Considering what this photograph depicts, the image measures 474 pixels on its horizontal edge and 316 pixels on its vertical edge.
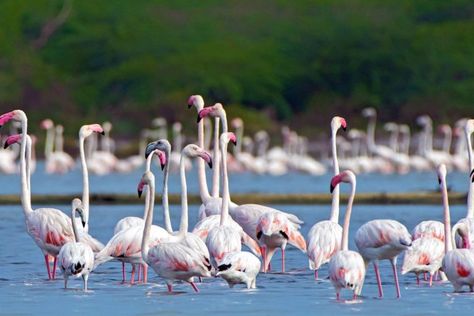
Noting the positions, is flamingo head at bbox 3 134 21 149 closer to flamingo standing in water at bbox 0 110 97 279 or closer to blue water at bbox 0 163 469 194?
flamingo standing in water at bbox 0 110 97 279

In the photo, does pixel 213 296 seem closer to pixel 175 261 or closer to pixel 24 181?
pixel 175 261

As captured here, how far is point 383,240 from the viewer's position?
36.2 feet

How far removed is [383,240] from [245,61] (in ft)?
145

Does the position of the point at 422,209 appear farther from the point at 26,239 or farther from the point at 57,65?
the point at 57,65

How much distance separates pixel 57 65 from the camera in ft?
183

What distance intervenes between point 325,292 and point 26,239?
5671 mm

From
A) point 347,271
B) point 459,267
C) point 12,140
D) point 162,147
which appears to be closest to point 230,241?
point 162,147

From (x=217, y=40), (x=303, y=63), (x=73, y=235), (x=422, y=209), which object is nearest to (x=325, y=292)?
(x=73, y=235)

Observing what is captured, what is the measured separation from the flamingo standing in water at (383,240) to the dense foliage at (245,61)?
3428cm

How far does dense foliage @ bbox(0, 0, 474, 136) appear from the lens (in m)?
50.0

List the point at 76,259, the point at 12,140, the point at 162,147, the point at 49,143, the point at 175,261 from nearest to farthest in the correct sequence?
the point at 175,261
the point at 76,259
the point at 162,147
the point at 12,140
the point at 49,143

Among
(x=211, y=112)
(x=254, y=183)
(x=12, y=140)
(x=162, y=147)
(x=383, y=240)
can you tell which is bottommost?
(x=383, y=240)

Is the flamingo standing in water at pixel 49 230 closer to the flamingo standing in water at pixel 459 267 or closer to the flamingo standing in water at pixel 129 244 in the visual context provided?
the flamingo standing in water at pixel 129 244

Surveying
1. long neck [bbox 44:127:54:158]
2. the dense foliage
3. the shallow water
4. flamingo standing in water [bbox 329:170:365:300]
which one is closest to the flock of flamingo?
flamingo standing in water [bbox 329:170:365:300]
